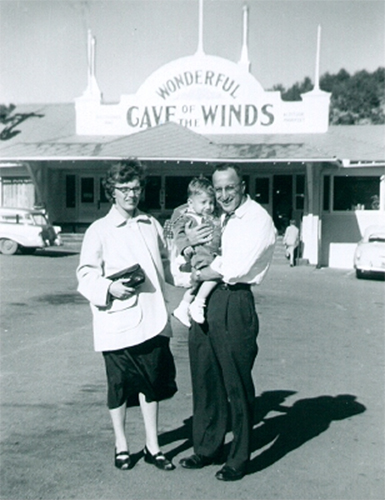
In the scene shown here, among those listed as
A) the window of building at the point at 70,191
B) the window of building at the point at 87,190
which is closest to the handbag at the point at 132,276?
the window of building at the point at 87,190

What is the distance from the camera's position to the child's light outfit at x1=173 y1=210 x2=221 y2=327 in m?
4.12

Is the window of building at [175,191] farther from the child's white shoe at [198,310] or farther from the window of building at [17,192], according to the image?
the child's white shoe at [198,310]

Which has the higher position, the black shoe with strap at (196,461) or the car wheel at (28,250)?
the black shoe with strap at (196,461)

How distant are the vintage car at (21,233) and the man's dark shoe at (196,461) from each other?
17.6 metres

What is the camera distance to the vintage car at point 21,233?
21.3 m

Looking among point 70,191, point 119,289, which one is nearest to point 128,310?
point 119,289

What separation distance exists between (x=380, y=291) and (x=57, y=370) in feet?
33.6

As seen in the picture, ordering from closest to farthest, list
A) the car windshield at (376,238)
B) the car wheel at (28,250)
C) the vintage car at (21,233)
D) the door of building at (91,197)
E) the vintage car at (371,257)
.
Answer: the vintage car at (371,257) < the car windshield at (376,238) < the vintage car at (21,233) < the car wheel at (28,250) < the door of building at (91,197)

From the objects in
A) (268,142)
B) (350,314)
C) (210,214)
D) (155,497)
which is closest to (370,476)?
(155,497)

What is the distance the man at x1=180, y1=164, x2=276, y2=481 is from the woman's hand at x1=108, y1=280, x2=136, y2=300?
42 cm

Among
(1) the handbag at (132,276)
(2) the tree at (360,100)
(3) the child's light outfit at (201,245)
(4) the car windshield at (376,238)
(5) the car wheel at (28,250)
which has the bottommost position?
(5) the car wheel at (28,250)

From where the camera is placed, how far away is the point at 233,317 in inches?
161

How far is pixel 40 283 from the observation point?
14508 mm

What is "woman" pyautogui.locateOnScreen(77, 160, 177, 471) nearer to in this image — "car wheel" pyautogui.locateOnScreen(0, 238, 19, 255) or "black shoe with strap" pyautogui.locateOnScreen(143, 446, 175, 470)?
"black shoe with strap" pyautogui.locateOnScreen(143, 446, 175, 470)
